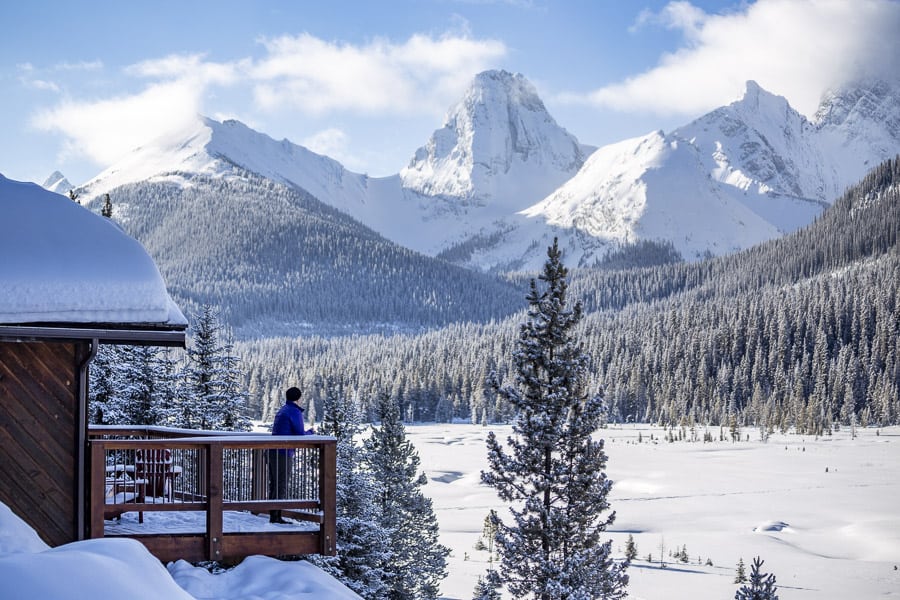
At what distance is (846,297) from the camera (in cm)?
12688

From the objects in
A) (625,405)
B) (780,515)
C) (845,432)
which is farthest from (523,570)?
(625,405)

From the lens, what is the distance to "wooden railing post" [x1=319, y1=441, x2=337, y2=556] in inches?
396

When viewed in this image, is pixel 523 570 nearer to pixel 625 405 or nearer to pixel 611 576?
pixel 611 576

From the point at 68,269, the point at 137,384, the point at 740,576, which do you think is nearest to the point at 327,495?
the point at 68,269

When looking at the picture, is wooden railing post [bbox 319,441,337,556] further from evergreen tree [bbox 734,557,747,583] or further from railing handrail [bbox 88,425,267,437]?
evergreen tree [bbox 734,557,747,583]

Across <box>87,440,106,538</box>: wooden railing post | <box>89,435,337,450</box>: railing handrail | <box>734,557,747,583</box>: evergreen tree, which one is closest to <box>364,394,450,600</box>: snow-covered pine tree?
<box>734,557,747,583</box>: evergreen tree

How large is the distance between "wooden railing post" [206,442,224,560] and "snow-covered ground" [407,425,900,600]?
983 inches

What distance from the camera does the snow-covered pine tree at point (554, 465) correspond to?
19219mm

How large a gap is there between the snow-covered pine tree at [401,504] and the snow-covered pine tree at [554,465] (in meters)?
8.15

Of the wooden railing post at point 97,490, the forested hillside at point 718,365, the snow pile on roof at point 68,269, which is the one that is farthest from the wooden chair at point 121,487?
the forested hillside at point 718,365

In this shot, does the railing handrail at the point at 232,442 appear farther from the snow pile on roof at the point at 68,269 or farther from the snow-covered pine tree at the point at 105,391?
the snow-covered pine tree at the point at 105,391

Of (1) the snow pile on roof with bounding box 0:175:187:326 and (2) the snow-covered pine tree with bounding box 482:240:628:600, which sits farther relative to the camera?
(2) the snow-covered pine tree with bounding box 482:240:628:600

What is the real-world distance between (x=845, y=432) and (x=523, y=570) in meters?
90.6

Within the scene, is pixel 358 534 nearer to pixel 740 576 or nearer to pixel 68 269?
pixel 68 269
